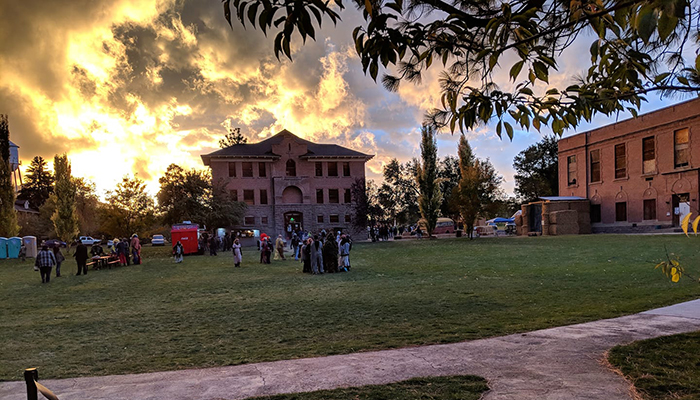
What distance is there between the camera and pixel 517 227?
159 feet

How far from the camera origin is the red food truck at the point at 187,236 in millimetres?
37875

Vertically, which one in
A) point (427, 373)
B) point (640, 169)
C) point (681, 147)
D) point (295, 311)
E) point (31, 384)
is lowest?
point (295, 311)

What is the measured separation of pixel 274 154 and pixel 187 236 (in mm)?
21304

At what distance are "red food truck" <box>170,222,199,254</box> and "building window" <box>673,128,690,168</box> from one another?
1463 inches

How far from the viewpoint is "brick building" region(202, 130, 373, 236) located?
56.0 metres

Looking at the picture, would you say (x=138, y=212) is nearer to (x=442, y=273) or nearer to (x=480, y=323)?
(x=442, y=273)

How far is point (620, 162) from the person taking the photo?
133 ft

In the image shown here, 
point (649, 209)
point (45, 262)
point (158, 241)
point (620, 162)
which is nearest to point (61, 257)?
point (45, 262)

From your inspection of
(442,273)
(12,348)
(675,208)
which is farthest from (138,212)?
(675,208)

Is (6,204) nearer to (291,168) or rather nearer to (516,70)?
(291,168)

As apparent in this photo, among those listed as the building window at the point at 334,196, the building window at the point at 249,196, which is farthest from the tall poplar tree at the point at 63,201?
the building window at the point at 334,196

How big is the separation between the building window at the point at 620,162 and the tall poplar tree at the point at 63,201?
164 ft

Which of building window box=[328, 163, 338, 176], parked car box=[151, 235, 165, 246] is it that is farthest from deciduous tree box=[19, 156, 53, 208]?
building window box=[328, 163, 338, 176]

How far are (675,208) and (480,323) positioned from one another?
34.0 m
